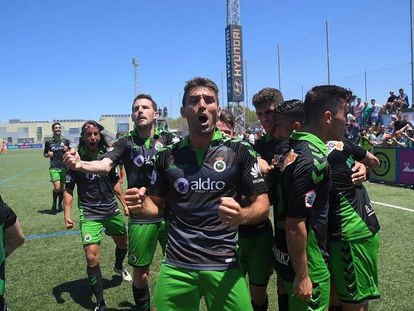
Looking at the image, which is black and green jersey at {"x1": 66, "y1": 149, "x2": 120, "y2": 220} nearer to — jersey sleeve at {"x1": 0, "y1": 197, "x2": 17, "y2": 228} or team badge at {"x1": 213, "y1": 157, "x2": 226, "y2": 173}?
jersey sleeve at {"x1": 0, "y1": 197, "x2": 17, "y2": 228}

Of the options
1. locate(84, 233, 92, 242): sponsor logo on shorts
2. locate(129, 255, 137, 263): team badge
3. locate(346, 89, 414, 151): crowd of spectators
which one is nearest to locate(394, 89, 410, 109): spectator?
locate(346, 89, 414, 151): crowd of spectators

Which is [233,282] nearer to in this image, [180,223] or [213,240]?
[213,240]

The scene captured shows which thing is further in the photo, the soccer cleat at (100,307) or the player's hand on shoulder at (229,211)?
the soccer cleat at (100,307)

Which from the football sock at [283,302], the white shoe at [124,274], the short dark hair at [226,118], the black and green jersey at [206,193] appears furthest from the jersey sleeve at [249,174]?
the white shoe at [124,274]

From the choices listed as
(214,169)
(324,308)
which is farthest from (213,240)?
(324,308)

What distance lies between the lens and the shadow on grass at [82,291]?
5.06 metres

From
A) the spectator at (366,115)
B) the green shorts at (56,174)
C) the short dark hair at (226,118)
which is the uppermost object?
the spectator at (366,115)

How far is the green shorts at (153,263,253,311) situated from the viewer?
2.71 metres

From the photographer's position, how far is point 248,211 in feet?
8.45

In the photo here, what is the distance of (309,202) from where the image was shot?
102 inches

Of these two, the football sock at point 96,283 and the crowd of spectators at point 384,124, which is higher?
the crowd of spectators at point 384,124

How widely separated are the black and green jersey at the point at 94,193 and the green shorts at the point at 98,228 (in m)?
0.06

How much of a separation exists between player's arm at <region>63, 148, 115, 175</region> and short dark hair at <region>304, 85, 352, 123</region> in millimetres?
2147

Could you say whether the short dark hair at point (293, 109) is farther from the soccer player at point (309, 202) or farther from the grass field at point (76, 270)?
the grass field at point (76, 270)
